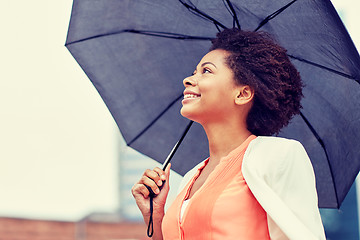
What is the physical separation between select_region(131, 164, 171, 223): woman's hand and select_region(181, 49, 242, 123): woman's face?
30 centimetres

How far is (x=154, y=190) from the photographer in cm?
242

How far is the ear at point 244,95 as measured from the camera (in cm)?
241

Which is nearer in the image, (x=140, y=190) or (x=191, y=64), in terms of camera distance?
(x=140, y=190)

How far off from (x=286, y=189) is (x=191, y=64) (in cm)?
118

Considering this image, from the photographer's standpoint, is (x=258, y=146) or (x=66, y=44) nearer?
(x=258, y=146)

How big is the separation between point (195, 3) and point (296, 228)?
4.46ft

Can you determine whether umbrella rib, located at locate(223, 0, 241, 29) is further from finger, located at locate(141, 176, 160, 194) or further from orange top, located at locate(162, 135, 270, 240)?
finger, located at locate(141, 176, 160, 194)

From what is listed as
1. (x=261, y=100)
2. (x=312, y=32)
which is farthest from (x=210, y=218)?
(x=312, y=32)

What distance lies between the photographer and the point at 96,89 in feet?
10.1

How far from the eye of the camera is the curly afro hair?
2.40 metres

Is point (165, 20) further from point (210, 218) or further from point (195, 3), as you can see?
point (210, 218)

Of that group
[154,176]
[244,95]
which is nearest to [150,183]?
[154,176]

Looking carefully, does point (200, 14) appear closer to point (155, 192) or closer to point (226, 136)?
point (226, 136)

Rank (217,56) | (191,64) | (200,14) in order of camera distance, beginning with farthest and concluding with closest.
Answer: (191,64) → (200,14) → (217,56)
